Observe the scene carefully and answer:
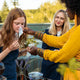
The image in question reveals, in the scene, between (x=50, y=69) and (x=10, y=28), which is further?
(x=50, y=69)

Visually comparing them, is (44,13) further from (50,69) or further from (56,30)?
(50,69)

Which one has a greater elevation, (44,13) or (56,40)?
(44,13)

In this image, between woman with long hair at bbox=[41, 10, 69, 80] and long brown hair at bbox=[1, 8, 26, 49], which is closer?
long brown hair at bbox=[1, 8, 26, 49]

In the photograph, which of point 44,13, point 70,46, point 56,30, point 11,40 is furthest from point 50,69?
point 44,13

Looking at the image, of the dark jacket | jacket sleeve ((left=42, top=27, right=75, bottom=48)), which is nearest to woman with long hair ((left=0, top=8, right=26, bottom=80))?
jacket sleeve ((left=42, top=27, right=75, bottom=48))

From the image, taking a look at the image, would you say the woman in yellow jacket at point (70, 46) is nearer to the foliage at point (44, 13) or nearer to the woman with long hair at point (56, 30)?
the woman with long hair at point (56, 30)

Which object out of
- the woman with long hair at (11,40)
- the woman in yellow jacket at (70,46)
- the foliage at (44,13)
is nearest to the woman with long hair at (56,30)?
the woman with long hair at (11,40)

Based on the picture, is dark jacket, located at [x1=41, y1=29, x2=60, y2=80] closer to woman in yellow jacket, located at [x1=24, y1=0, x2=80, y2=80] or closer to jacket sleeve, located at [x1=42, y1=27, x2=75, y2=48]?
jacket sleeve, located at [x1=42, y1=27, x2=75, y2=48]

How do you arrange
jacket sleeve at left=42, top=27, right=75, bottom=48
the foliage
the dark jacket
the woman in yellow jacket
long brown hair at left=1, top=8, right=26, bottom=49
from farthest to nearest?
the foliage < the dark jacket < long brown hair at left=1, top=8, right=26, bottom=49 < jacket sleeve at left=42, top=27, right=75, bottom=48 < the woman in yellow jacket

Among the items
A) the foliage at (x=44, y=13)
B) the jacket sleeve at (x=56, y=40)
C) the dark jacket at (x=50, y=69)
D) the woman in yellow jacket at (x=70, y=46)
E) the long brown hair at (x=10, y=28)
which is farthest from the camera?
the foliage at (x=44, y=13)

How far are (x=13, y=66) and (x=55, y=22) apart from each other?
157 centimetres

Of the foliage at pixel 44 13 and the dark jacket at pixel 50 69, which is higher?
the foliage at pixel 44 13

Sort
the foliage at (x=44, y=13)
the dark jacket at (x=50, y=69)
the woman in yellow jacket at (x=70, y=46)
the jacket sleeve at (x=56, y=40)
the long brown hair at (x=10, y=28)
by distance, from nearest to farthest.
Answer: the woman in yellow jacket at (x=70, y=46), the jacket sleeve at (x=56, y=40), the long brown hair at (x=10, y=28), the dark jacket at (x=50, y=69), the foliage at (x=44, y=13)

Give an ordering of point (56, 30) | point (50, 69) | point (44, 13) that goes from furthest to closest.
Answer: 1. point (44, 13)
2. point (56, 30)
3. point (50, 69)
